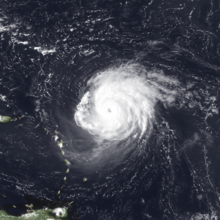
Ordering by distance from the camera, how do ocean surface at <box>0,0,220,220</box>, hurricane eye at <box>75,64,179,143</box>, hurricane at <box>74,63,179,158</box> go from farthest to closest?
hurricane eye at <box>75,64,179,143</box> → hurricane at <box>74,63,179,158</box> → ocean surface at <box>0,0,220,220</box>

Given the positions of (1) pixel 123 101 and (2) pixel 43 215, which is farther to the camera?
(1) pixel 123 101

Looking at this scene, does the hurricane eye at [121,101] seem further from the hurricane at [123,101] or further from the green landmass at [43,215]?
the green landmass at [43,215]

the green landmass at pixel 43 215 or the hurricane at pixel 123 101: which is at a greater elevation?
the hurricane at pixel 123 101

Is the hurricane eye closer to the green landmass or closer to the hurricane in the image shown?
the hurricane

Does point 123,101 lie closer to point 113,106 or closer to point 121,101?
point 121,101

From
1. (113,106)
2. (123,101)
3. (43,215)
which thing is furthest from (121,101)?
(43,215)

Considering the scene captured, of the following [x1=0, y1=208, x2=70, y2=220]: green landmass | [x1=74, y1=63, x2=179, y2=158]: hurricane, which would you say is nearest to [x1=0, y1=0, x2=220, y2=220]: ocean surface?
[x1=74, y1=63, x2=179, y2=158]: hurricane

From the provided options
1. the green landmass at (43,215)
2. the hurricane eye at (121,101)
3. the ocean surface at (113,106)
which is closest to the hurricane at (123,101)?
the hurricane eye at (121,101)

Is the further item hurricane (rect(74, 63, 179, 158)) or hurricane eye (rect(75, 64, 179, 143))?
hurricane eye (rect(75, 64, 179, 143))

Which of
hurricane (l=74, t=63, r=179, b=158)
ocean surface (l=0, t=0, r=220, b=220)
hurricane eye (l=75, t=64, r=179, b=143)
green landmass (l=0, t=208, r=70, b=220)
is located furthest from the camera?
hurricane eye (l=75, t=64, r=179, b=143)
